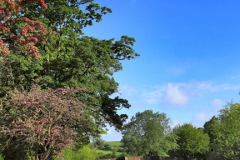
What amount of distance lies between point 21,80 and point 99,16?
1287 cm

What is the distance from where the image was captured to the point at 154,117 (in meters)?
41.0

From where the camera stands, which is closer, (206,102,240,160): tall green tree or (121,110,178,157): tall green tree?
(206,102,240,160): tall green tree

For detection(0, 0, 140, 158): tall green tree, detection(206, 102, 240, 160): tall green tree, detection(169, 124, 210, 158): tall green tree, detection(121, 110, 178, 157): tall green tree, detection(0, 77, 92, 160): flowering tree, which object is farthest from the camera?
detection(169, 124, 210, 158): tall green tree

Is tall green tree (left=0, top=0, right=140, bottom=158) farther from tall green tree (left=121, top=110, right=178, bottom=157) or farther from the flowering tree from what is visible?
tall green tree (left=121, top=110, right=178, bottom=157)

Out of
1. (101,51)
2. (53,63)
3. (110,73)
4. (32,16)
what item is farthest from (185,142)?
(32,16)

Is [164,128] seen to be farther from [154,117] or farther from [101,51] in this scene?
[101,51]

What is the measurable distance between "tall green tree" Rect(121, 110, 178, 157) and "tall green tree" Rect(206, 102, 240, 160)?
933cm

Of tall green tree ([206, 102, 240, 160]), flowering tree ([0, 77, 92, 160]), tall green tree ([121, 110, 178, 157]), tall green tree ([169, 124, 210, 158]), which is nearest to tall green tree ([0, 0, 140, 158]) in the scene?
flowering tree ([0, 77, 92, 160])

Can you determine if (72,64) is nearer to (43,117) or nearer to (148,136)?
(43,117)

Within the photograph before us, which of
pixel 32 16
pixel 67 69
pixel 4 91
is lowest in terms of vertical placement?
pixel 4 91

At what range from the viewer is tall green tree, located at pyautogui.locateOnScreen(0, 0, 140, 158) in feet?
59.7

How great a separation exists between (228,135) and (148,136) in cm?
1421

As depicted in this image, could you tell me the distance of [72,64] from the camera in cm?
1866

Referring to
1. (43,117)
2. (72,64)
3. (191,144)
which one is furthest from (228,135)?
(43,117)
